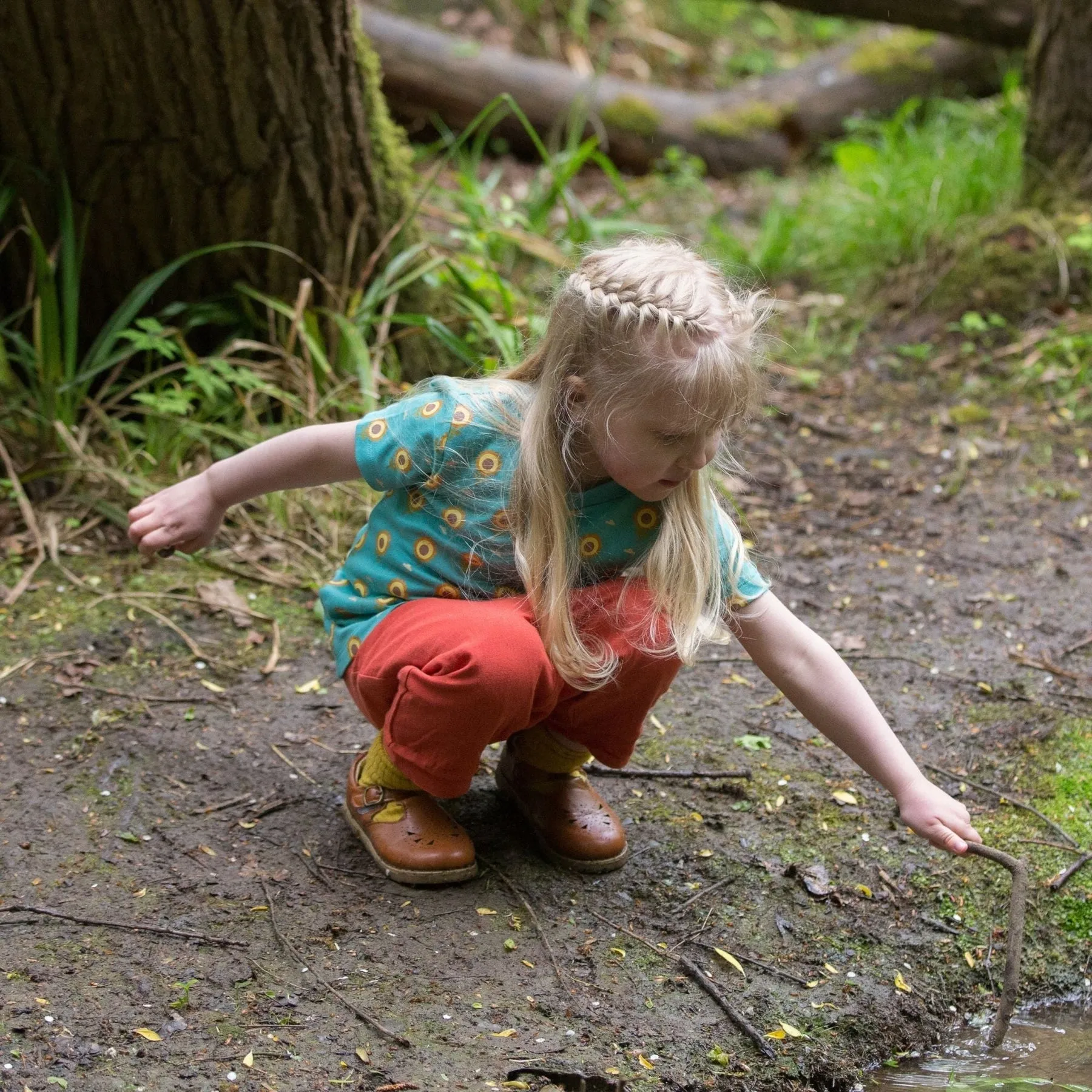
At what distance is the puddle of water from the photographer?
1.70 metres

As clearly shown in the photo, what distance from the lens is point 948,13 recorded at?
5246 mm

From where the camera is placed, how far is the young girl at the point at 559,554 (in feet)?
5.75

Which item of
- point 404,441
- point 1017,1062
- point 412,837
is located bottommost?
point 1017,1062

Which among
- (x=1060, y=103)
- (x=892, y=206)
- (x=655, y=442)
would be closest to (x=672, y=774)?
(x=655, y=442)

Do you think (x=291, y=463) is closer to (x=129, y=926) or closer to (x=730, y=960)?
(x=129, y=926)

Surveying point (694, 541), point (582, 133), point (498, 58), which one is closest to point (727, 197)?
point (582, 133)

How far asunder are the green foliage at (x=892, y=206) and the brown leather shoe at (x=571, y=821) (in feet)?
8.79

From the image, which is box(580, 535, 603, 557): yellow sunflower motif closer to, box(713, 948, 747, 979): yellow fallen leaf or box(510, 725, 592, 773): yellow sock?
box(510, 725, 592, 773): yellow sock

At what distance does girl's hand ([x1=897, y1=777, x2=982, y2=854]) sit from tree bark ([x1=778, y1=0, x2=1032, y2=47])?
A: 13.9 ft

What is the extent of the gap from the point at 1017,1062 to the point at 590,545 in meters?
0.95

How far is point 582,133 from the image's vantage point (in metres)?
6.00

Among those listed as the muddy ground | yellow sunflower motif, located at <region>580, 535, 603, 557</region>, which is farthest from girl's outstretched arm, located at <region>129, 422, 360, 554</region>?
the muddy ground

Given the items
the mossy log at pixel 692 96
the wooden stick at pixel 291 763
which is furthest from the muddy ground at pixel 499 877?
the mossy log at pixel 692 96

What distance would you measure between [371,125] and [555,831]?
2033 mm
